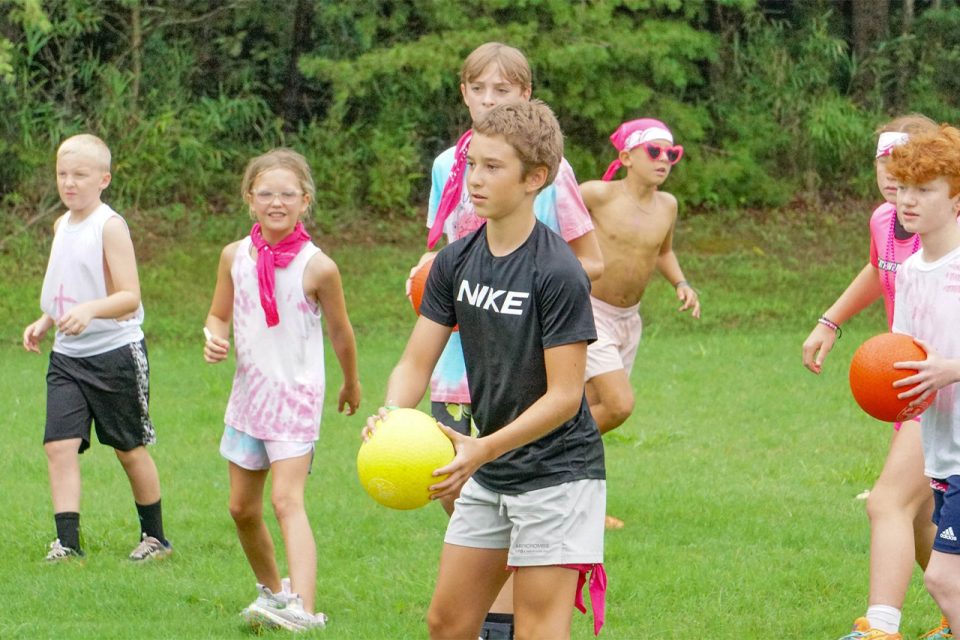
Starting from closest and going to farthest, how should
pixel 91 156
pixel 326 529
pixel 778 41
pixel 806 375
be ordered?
pixel 91 156 < pixel 326 529 < pixel 806 375 < pixel 778 41

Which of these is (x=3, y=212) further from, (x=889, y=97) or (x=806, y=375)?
(x=889, y=97)

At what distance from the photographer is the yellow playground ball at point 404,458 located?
4.00 m

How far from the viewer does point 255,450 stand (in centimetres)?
588

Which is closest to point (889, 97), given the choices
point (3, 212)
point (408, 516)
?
point (3, 212)

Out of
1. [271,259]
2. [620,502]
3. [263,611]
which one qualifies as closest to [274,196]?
[271,259]

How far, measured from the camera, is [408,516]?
25.7 ft

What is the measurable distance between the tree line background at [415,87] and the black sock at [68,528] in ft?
32.8

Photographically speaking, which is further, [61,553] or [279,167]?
[61,553]

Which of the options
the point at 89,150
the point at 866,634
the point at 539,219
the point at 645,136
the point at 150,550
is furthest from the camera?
the point at 645,136

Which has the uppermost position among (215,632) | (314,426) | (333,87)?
(333,87)

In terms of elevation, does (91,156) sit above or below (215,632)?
above

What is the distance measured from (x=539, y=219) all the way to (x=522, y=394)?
134cm

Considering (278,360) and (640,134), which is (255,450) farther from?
(640,134)

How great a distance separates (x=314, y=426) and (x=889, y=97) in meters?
15.9
